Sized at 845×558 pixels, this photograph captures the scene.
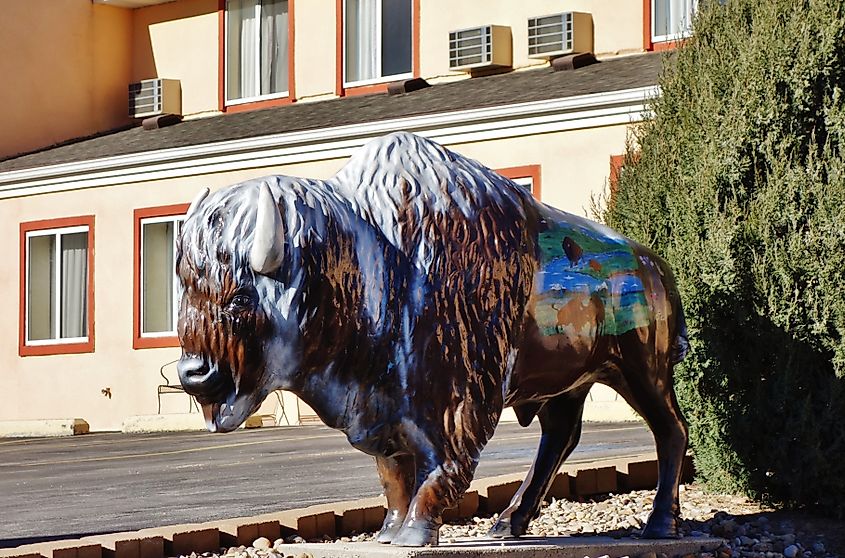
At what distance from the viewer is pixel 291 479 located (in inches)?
420

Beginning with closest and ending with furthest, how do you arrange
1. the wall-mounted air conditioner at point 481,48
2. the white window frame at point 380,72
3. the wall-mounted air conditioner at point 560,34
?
the wall-mounted air conditioner at point 560,34 → the wall-mounted air conditioner at point 481,48 → the white window frame at point 380,72

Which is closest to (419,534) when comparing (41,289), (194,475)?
(194,475)

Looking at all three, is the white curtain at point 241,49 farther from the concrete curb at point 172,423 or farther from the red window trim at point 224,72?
the concrete curb at point 172,423

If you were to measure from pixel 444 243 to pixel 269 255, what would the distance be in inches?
31.0

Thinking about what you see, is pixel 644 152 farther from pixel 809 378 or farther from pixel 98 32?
pixel 98 32

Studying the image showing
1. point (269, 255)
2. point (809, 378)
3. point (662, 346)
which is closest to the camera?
point (269, 255)

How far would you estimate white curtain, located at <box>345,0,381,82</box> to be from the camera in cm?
2222

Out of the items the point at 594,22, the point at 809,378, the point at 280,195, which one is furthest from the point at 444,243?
the point at 594,22

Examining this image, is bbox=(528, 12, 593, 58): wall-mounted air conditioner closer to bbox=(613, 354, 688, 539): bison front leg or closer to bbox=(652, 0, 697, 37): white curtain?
bbox=(652, 0, 697, 37): white curtain

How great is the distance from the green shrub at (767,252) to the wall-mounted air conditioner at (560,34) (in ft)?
35.8

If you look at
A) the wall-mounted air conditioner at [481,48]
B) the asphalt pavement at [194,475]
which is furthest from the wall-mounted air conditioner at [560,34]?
the asphalt pavement at [194,475]

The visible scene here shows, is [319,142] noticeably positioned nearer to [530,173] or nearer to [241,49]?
[530,173]

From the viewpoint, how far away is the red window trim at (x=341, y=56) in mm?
21641

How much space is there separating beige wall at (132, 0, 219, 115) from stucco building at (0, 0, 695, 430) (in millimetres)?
31
